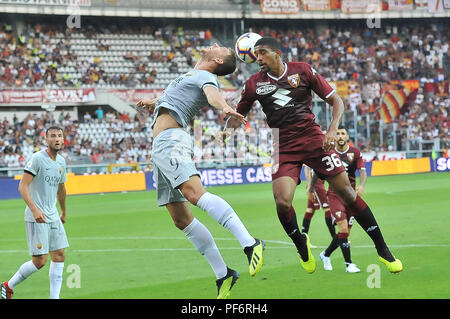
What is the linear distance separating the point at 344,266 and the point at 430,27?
47.8 m

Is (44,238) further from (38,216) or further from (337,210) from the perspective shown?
(337,210)

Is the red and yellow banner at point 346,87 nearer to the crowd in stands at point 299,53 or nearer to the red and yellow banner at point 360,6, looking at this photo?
the crowd in stands at point 299,53

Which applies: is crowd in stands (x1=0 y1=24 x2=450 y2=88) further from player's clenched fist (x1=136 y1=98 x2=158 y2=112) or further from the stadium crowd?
player's clenched fist (x1=136 y1=98 x2=158 y2=112)

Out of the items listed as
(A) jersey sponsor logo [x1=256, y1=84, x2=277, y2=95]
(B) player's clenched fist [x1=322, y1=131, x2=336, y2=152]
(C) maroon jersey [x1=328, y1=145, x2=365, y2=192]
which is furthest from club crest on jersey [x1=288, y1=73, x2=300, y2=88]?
(C) maroon jersey [x1=328, y1=145, x2=365, y2=192]

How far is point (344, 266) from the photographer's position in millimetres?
11977

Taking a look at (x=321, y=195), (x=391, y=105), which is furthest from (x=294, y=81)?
(x=391, y=105)

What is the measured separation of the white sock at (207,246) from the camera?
794 centimetres

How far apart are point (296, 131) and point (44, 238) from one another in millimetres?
3285

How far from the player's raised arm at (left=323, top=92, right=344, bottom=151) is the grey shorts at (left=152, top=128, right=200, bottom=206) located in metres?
1.52

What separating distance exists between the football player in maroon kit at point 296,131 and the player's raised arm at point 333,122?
11 millimetres

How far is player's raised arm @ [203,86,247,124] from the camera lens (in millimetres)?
7141

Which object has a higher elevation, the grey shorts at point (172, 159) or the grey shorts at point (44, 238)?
the grey shorts at point (172, 159)

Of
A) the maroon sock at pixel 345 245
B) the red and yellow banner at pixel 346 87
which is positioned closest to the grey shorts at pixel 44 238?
the maroon sock at pixel 345 245

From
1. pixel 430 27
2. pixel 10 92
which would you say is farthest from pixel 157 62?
pixel 430 27
